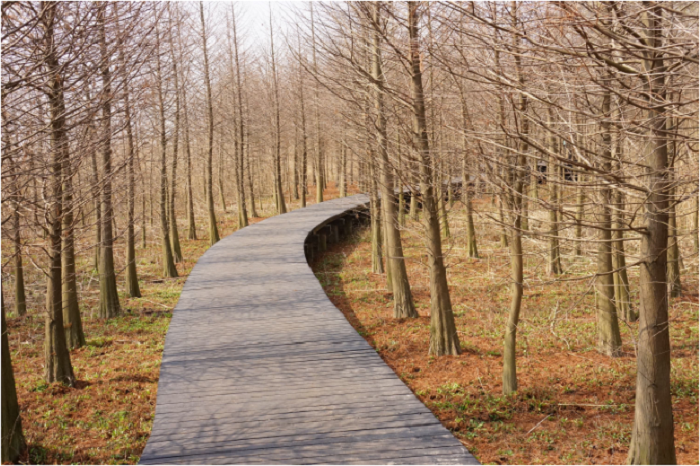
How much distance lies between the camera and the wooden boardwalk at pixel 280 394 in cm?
438

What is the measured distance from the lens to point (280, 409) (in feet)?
16.8

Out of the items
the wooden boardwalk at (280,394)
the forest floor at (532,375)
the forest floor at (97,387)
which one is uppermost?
the wooden boardwalk at (280,394)

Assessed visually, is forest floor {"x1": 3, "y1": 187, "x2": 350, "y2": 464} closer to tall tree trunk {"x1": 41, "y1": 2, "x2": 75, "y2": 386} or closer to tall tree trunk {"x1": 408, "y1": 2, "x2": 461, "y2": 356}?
tall tree trunk {"x1": 41, "y1": 2, "x2": 75, "y2": 386}

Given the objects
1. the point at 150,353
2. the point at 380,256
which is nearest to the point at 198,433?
the point at 150,353

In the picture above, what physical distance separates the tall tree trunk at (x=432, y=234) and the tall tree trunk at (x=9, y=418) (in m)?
5.28

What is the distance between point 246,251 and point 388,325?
4576mm

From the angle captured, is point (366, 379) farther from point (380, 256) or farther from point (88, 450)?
point (380, 256)

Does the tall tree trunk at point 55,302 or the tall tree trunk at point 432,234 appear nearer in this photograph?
the tall tree trunk at point 55,302

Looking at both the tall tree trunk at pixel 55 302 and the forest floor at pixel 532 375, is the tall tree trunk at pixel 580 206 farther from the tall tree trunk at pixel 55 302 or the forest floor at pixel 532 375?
the tall tree trunk at pixel 55 302

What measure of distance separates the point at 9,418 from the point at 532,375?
6.64m

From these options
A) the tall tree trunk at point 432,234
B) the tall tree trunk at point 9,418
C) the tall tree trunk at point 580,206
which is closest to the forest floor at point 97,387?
the tall tree trunk at point 9,418

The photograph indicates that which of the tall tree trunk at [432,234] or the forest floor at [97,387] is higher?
the tall tree trunk at [432,234]

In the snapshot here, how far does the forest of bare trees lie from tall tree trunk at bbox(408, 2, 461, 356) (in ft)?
0.10

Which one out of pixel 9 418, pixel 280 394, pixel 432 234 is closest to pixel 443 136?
pixel 432 234
